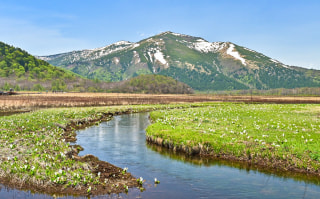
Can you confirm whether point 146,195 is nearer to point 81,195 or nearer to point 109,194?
point 109,194

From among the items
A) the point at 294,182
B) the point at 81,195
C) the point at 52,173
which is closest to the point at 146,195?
the point at 81,195

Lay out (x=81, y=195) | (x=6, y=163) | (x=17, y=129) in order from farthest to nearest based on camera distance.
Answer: (x=17, y=129)
(x=6, y=163)
(x=81, y=195)

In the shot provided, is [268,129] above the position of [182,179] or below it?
above

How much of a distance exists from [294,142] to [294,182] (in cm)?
579

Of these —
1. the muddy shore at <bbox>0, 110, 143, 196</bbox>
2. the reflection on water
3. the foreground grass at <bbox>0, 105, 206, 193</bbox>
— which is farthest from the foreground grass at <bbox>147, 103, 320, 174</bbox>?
the foreground grass at <bbox>0, 105, 206, 193</bbox>

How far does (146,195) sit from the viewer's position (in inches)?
580

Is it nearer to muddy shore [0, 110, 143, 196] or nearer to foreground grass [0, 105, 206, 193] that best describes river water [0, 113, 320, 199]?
muddy shore [0, 110, 143, 196]

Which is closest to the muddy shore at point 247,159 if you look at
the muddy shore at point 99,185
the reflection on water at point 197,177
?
the reflection on water at point 197,177

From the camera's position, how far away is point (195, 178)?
18.0m

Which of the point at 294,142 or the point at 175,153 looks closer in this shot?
the point at 294,142

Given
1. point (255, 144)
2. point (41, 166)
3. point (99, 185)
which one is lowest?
point (99, 185)

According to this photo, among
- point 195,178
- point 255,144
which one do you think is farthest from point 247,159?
point 195,178

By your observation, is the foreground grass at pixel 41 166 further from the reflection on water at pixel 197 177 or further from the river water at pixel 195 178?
the reflection on water at pixel 197 177

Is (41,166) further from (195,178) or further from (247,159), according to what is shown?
(247,159)
